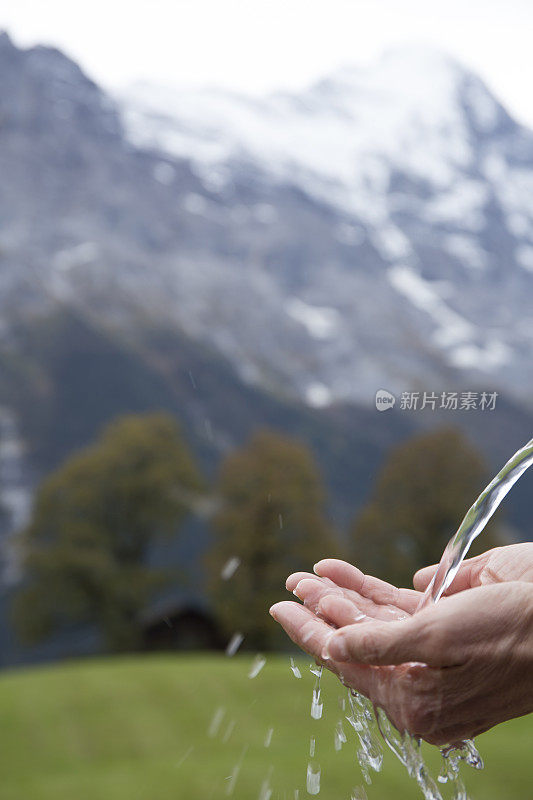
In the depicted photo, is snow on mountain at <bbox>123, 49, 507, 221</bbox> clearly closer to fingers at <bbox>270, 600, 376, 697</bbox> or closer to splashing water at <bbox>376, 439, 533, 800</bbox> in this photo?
splashing water at <bbox>376, 439, 533, 800</bbox>

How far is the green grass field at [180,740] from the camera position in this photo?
2541 millimetres

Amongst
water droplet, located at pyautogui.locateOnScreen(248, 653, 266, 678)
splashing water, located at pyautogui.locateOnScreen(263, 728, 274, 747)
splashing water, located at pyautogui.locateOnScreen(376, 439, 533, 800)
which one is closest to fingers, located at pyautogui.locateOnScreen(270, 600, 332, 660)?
splashing water, located at pyautogui.locateOnScreen(376, 439, 533, 800)

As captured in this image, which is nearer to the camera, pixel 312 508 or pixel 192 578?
pixel 312 508

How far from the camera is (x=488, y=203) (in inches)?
179

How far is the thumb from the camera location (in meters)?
0.65

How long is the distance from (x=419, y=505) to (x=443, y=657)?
4.52 m

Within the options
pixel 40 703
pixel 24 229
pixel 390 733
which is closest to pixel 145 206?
pixel 24 229

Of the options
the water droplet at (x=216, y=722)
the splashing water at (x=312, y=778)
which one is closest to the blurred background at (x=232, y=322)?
the water droplet at (x=216, y=722)

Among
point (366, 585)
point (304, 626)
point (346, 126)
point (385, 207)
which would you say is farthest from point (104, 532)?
point (304, 626)

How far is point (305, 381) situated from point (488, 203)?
175 centimetres

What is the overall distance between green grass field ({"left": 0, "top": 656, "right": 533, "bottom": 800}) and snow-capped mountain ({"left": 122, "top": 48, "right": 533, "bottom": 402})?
2.28 m

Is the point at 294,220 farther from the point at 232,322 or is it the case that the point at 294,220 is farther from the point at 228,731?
the point at 228,731

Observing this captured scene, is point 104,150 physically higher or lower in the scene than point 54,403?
higher

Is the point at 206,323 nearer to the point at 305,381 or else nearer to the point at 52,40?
the point at 305,381
